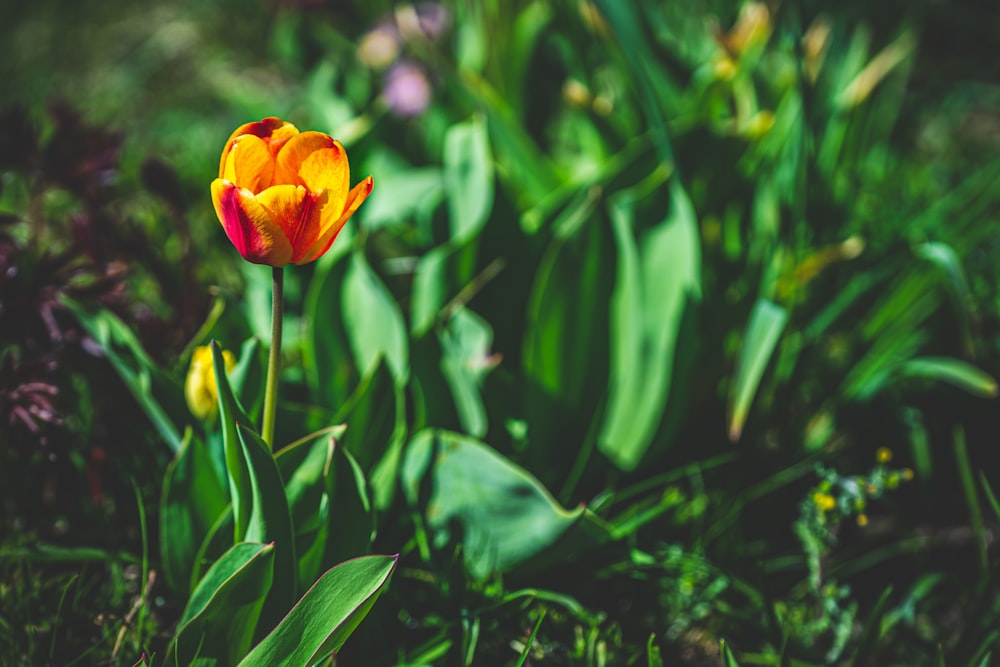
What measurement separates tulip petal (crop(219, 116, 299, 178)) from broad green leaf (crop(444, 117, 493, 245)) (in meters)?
0.47

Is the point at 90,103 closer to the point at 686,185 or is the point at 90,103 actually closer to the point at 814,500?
the point at 686,185

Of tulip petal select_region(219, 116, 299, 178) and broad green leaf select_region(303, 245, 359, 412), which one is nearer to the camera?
tulip petal select_region(219, 116, 299, 178)

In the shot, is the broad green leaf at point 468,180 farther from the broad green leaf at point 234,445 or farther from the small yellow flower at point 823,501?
the small yellow flower at point 823,501

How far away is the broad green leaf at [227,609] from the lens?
2.63 feet

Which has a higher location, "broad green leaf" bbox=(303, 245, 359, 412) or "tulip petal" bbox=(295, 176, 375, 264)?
"tulip petal" bbox=(295, 176, 375, 264)

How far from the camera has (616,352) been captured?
1.24m

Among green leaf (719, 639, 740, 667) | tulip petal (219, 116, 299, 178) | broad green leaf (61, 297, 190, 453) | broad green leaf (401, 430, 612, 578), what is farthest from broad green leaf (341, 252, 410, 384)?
green leaf (719, 639, 740, 667)

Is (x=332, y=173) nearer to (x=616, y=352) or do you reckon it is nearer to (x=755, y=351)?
(x=616, y=352)

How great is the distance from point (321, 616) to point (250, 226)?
0.37 meters

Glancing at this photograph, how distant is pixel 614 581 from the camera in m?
1.21

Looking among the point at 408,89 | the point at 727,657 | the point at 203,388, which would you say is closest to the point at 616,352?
the point at 727,657

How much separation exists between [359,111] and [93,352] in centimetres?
106

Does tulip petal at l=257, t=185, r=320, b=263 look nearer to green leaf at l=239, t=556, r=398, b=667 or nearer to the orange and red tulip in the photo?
the orange and red tulip

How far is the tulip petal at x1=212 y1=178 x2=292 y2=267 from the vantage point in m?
0.70
